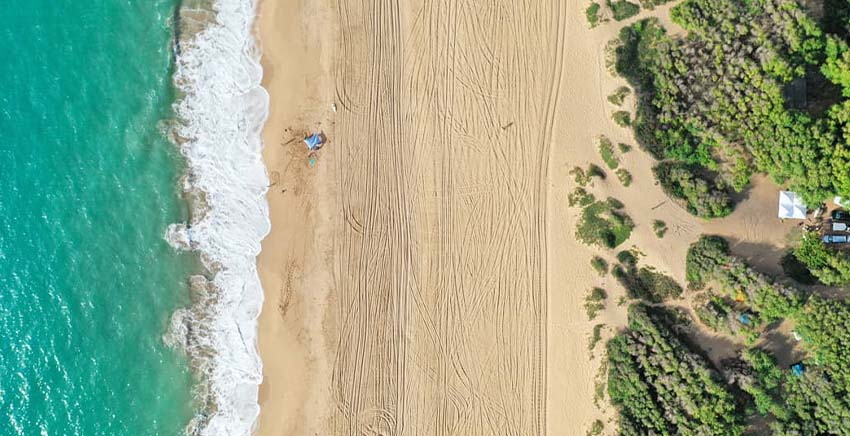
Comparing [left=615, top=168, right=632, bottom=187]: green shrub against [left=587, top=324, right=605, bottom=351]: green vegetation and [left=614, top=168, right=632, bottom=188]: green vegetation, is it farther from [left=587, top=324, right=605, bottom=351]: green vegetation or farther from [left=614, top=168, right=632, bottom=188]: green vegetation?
[left=587, top=324, right=605, bottom=351]: green vegetation

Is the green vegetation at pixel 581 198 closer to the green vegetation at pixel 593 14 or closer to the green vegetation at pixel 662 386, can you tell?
the green vegetation at pixel 662 386

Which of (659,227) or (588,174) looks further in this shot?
(588,174)

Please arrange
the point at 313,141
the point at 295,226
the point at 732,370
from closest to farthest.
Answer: the point at 732,370
the point at 313,141
the point at 295,226

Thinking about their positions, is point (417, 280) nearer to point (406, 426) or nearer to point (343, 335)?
point (343, 335)

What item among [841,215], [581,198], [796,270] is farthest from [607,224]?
[841,215]

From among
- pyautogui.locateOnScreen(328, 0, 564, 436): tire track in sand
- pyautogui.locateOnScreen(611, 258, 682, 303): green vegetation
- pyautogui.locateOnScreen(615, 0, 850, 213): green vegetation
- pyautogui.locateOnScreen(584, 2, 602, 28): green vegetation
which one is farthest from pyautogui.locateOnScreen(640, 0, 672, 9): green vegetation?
pyautogui.locateOnScreen(611, 258, 682, 303): green vegetation

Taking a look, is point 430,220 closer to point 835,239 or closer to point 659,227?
point 659,227
